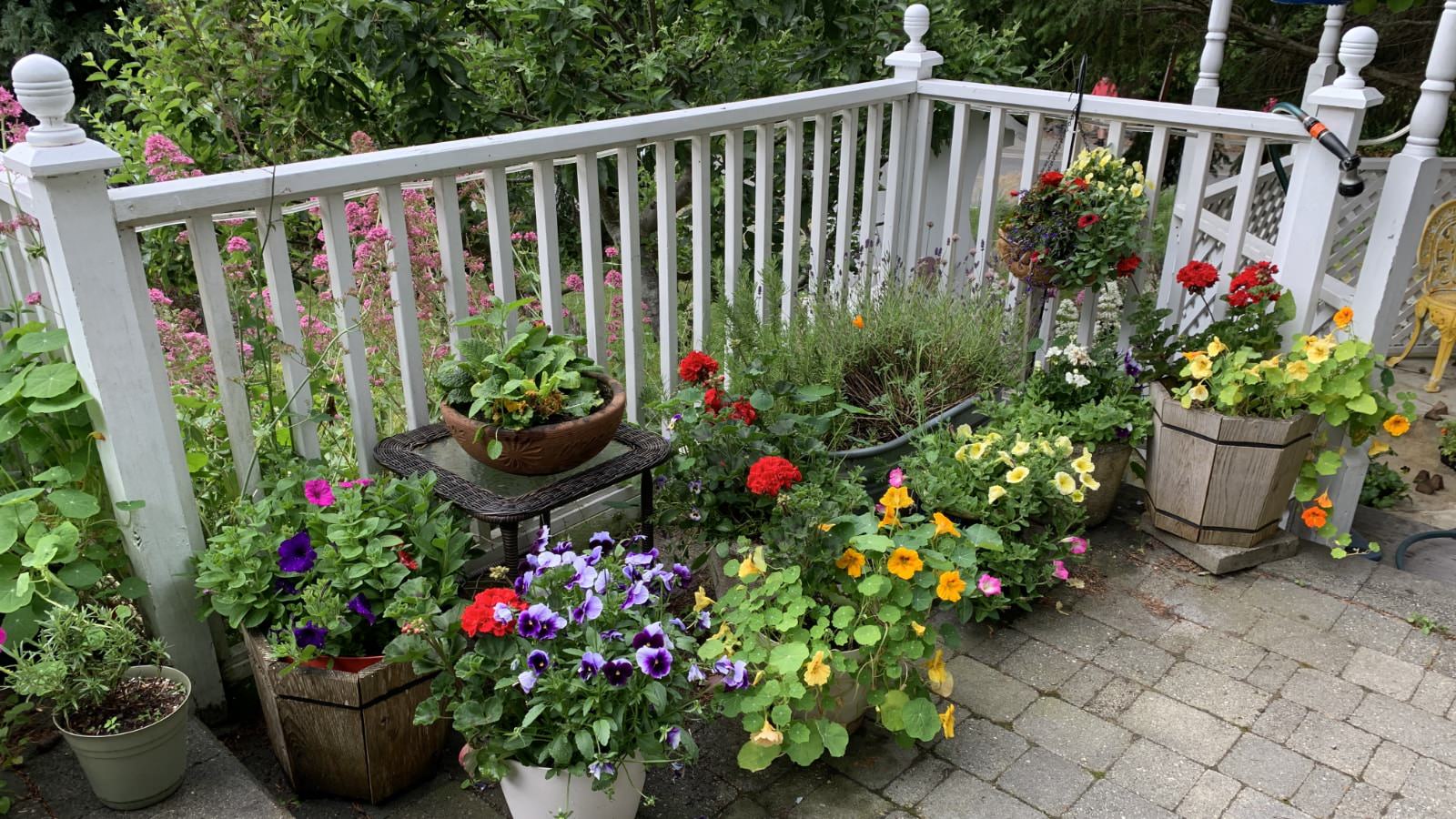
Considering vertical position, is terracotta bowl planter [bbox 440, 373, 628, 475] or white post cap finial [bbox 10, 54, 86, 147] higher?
white post cap finial [bbox 10, 54, 86, 147]

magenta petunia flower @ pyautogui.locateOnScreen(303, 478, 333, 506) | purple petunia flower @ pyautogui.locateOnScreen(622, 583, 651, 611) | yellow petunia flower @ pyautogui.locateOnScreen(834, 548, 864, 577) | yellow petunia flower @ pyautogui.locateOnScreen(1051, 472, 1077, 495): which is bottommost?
yellow petunia flower @ pyautogui.locateOnScreen(1051, 472, 1077, 495)

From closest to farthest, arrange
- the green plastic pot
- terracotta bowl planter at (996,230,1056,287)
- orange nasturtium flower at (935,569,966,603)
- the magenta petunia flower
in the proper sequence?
the green plastic pot → the magenta petunia flower → orange nasturtium flower at (935,569,966,603) → terracotta bowl planter at (996,230,1056,287)

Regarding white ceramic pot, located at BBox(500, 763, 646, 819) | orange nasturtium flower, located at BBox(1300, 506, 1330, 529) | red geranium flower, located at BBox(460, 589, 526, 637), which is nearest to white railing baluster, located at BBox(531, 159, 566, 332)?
red geranium flower, located at BBox(460, 589, 526, 637)

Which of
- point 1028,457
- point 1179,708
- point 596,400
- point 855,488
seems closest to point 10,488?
point 596,400

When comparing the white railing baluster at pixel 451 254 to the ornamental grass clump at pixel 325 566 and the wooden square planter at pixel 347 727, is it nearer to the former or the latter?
the ornamental grass clump at pixel 325 566

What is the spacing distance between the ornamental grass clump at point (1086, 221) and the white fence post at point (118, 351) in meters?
2.50

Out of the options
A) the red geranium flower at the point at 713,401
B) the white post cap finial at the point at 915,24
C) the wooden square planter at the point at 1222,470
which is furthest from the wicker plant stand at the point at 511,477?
the white post cap finial at the point at 915,24

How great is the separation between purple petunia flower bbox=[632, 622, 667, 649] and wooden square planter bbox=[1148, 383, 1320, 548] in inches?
73.9

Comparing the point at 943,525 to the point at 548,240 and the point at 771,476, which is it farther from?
the point at 548,240

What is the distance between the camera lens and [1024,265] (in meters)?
3.36

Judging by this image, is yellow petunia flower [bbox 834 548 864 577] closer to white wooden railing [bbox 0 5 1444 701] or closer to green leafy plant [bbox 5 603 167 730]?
white wooden railing [bbox 0 5 1444 701]

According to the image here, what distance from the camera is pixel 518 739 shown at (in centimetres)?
190

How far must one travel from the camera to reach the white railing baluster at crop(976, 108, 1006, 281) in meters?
3.56

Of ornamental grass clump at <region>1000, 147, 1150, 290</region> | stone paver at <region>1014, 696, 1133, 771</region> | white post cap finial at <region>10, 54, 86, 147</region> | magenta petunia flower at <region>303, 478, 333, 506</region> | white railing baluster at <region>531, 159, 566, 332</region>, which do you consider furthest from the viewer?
→ ornamental grass clump at <region>1000, 147, 1150, 290</region>
